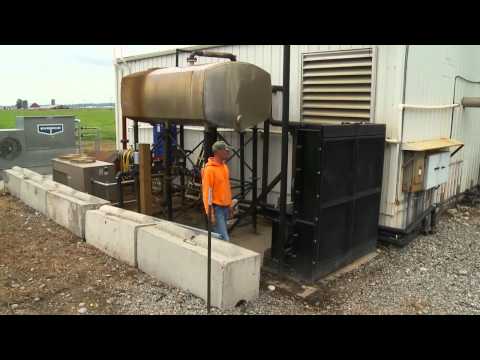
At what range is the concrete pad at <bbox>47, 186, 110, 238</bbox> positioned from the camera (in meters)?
7.16

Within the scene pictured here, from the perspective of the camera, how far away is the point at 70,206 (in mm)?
7430

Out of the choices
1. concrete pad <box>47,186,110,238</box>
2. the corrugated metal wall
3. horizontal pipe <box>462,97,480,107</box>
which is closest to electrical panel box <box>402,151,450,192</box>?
the corrugated metal wall

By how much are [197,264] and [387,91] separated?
4155 mm

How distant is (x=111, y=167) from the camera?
371 inches

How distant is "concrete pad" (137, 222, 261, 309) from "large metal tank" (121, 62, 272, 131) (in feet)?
6.22

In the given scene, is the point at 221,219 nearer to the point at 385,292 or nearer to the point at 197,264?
the point at 197,264

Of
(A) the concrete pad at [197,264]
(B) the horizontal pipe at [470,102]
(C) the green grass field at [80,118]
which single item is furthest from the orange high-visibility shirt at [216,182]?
(C) the green grass field at [80,118]

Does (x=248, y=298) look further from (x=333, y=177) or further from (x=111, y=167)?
(x=111, y=167)

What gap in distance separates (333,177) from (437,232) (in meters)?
3.63

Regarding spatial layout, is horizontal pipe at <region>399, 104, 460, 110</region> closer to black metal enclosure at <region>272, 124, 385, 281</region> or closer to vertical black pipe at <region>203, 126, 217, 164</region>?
black metal enclosure at <region>272, 124, 385, 281</region>

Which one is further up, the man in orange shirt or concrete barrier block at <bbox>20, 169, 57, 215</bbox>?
the man in orange shirt

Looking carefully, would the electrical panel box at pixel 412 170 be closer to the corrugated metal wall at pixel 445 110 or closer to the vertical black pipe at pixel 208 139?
the corrugated metal wall at pixel 445 110

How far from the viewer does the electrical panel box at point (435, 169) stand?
7166 mm

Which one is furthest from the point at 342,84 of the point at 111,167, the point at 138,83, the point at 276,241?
the point at 111,167
